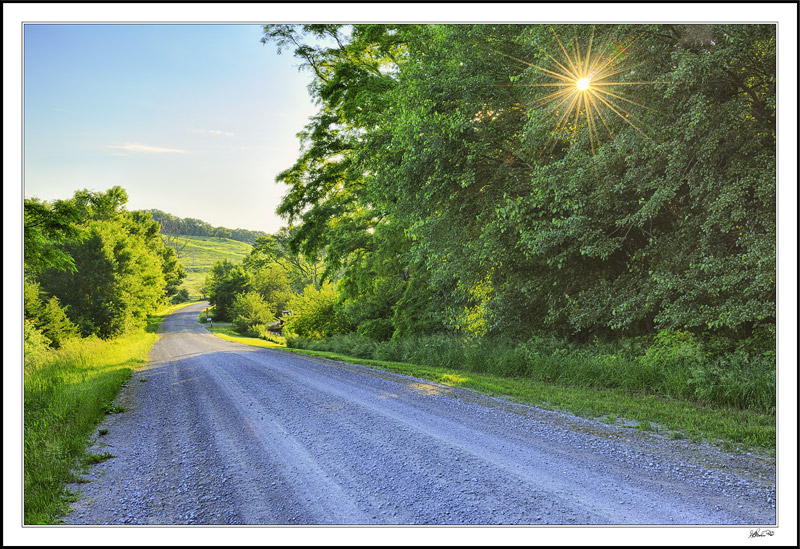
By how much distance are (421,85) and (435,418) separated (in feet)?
24.3

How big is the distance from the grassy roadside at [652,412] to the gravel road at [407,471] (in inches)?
16.2

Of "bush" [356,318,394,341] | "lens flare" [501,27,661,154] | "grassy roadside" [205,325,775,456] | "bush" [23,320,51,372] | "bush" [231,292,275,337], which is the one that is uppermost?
"lens flare" [501,27,661,154]

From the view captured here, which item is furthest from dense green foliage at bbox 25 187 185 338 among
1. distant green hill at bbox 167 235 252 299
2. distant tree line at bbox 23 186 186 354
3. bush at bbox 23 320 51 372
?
distant green hill at bbox 167 235 252 299

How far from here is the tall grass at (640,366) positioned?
6320mm

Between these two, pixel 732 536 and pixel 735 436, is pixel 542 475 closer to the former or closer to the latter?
pixel 732 536

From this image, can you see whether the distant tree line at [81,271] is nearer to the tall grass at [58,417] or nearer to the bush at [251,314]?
the tall grass at [58,417]

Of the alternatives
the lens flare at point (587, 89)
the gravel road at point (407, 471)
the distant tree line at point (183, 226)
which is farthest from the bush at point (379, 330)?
the lens flare at point (587, 89)

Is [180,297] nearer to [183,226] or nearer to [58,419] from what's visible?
[183,226]

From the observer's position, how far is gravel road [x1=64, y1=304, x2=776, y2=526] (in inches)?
128

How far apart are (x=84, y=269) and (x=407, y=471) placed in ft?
76.8

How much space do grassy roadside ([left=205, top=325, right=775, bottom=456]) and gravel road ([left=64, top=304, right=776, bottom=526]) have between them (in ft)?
1.35

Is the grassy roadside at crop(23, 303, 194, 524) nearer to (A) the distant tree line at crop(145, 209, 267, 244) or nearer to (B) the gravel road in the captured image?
(B) the gravel road

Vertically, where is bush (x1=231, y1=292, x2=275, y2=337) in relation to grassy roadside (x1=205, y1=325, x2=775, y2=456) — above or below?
below

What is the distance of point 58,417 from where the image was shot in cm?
581
